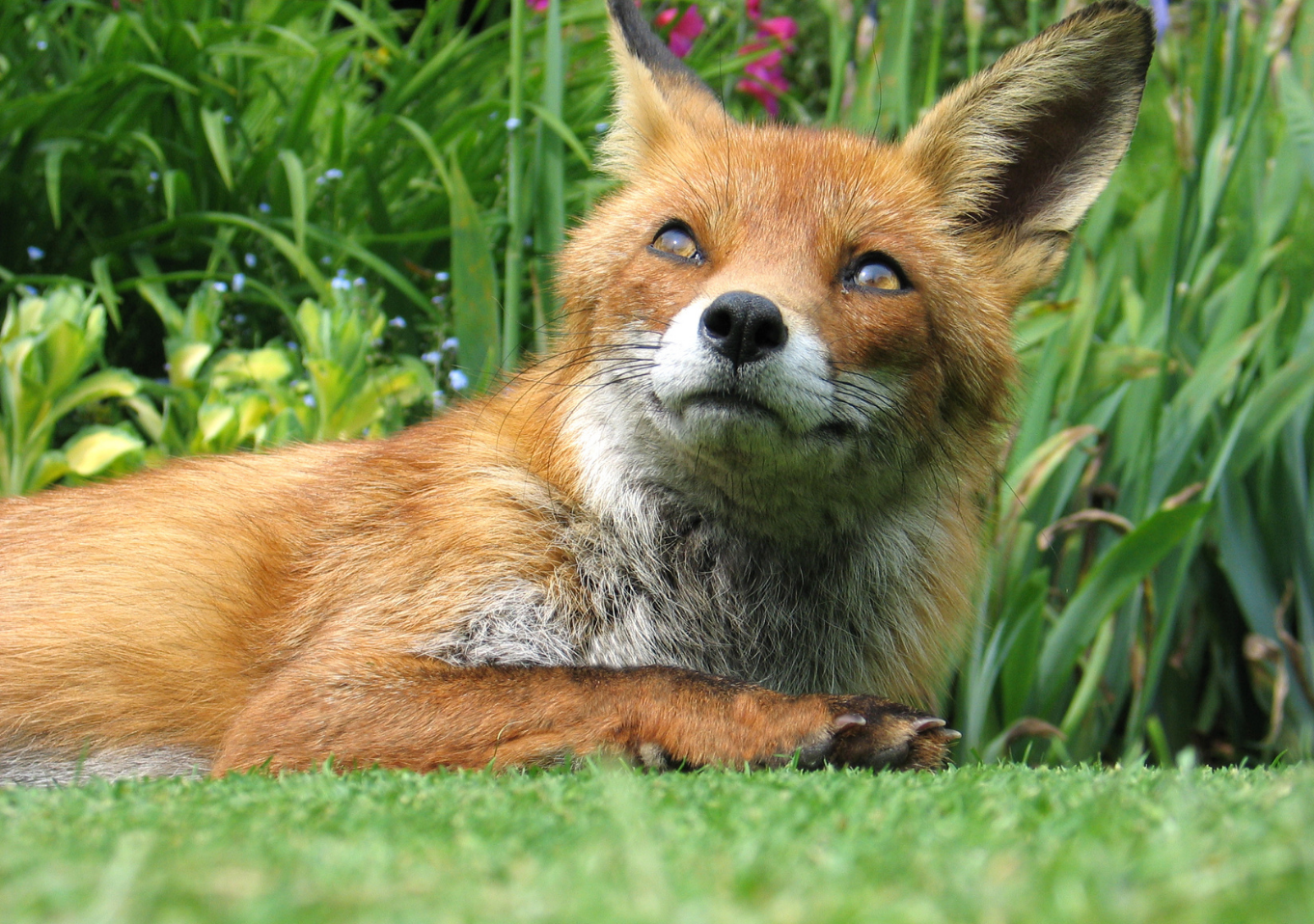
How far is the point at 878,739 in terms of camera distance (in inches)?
88.1

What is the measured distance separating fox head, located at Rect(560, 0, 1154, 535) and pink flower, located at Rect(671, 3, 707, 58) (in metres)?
2.49

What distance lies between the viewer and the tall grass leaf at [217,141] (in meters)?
4.76

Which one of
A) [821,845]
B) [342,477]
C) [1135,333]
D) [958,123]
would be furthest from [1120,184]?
[821,845]

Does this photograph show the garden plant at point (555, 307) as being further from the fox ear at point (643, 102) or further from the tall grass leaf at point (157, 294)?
the fox ear at point (643, 102)

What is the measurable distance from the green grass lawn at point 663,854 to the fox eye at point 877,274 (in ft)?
5.12

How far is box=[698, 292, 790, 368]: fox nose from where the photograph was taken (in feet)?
8.07

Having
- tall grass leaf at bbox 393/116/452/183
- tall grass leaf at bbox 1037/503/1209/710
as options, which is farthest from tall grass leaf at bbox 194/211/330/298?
tall grass leaf at bbox 1037/503/1209/710

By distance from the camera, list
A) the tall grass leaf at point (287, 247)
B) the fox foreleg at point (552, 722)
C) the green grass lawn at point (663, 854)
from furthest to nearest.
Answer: the tall grass leaf at point (287, 247) < the fox foreleg at point (552, 722) < the green grass lawn at point (663, 854)

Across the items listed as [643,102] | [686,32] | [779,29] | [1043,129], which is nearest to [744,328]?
[643,102]

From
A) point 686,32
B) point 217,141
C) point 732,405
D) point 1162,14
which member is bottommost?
point 732,405

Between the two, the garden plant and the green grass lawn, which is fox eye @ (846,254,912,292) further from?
the green grass lawn

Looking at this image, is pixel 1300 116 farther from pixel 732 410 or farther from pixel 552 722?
pixel 552 722

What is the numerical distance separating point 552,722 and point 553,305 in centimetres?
273

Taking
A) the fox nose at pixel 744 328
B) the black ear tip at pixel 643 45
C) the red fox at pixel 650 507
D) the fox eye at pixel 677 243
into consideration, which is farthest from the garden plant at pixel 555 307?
the fox nose at pixel 744 328
